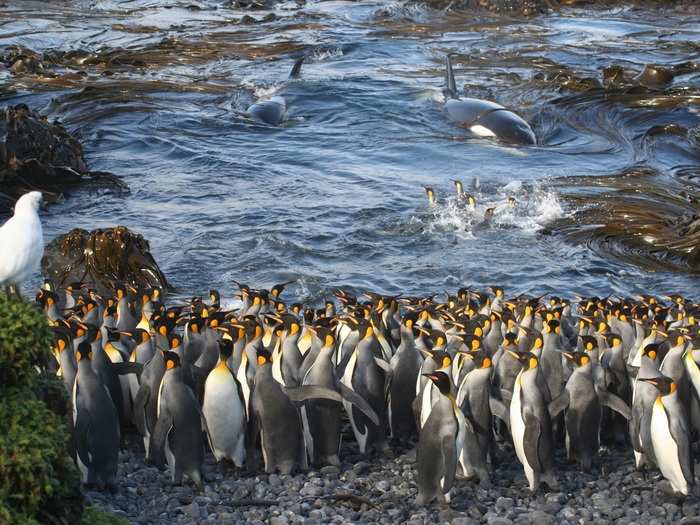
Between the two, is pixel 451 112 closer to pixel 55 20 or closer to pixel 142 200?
pixel 142 200

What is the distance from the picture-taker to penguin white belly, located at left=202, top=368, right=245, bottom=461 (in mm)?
6781

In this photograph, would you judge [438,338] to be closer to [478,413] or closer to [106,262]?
[478,413]

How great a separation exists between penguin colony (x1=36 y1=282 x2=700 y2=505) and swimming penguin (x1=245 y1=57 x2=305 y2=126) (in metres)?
10.3

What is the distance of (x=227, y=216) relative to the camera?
1345 cm

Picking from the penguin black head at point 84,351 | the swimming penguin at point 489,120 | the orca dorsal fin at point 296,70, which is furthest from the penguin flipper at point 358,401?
the orca dorsal fin at point 296,70

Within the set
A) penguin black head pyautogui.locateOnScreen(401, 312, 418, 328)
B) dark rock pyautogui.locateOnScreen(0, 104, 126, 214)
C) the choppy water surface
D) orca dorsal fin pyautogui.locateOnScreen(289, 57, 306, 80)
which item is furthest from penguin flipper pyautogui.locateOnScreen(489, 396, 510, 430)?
orca dorsal fin pyautogui.locateOnScreen(289, 57, 306, 80)

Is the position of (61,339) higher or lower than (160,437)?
higher

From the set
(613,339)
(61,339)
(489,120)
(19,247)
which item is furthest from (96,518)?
(489,120)

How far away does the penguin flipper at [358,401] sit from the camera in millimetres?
6850

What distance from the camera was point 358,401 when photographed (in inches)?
272

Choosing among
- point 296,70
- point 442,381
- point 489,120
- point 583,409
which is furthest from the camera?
point 296,70

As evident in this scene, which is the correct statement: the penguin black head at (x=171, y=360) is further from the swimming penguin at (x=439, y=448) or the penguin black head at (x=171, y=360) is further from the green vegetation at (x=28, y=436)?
the green vegetation at (x=28, y=436)

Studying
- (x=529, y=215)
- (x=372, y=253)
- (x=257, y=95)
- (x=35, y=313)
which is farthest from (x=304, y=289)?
(x=257, y=95)

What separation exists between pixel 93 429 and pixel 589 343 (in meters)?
3.30
